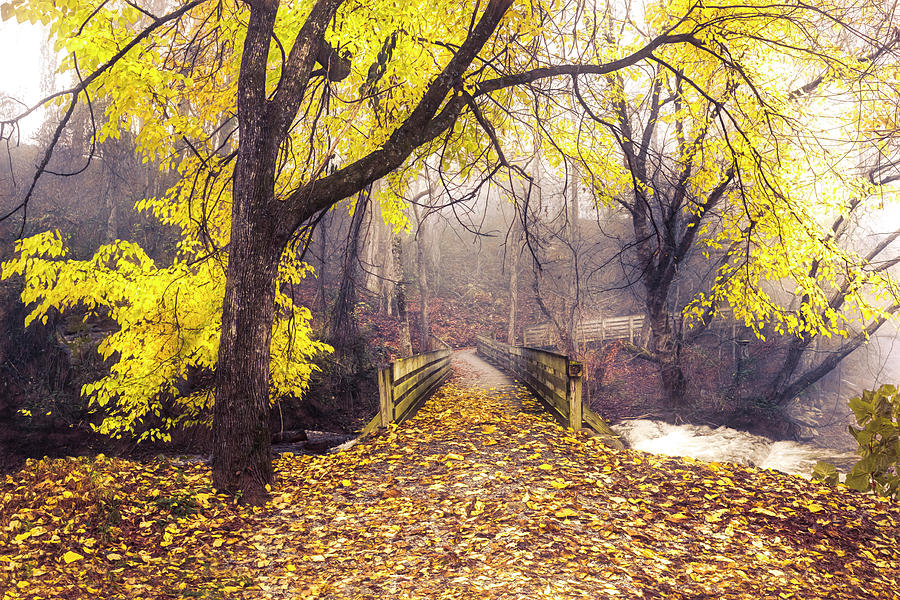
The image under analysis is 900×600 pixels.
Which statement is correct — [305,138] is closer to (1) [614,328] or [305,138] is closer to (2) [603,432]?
(2) [603,432]

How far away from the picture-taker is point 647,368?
25016 mm

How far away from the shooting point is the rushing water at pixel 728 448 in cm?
1016

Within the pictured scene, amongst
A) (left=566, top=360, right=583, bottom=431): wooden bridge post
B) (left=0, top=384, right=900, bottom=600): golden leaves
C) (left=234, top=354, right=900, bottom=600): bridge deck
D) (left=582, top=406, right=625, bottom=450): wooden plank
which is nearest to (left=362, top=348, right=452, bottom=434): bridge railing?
(left=234, top=354, right=900, bottom=600): bridge deck

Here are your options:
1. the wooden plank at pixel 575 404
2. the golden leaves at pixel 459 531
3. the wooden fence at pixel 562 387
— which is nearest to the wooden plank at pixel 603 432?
the wooden fence at pixel 562 387

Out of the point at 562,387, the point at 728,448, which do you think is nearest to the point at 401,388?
the point at 562,387

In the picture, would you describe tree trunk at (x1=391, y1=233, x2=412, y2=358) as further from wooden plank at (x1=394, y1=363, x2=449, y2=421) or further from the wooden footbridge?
the wooden footbridge

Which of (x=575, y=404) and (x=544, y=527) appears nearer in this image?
(x=544, y=527)

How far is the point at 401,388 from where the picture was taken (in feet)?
29.0

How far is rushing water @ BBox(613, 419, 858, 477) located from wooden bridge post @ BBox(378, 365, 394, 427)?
5483 mm

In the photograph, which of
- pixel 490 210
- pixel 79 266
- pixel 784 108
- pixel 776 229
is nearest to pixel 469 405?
pixel 776 229

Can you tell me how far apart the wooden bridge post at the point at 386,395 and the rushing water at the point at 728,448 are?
18.0 ft

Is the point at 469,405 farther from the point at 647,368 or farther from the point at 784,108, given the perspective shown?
the point at 647,368

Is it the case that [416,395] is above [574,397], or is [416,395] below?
below

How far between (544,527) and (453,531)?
777 millimetres
